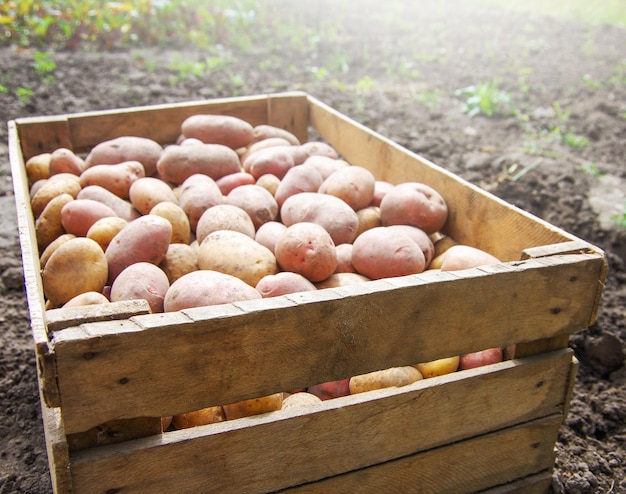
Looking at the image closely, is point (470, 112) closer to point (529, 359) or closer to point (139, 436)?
point (529, 359)

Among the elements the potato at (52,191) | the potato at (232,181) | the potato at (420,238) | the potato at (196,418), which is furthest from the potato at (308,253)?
the potato at (52,191)

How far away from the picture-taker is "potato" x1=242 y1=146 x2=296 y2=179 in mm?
2711

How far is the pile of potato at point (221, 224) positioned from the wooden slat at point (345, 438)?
5.1 inches

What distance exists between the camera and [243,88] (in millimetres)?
5871

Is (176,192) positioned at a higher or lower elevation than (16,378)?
higher

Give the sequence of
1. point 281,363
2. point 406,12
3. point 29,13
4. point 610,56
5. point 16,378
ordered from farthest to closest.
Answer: point 406,12 < point 610,56 < point 29,13 < point 16,378 < point 281,363

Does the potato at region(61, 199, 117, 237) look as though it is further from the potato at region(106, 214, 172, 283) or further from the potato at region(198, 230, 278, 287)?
the potato at region(198, 230, 278, 287)

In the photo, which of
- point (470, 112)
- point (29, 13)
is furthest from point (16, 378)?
point (29, 13)

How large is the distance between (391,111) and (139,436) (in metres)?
4.68

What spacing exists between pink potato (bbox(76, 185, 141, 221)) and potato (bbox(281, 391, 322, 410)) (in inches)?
43.5

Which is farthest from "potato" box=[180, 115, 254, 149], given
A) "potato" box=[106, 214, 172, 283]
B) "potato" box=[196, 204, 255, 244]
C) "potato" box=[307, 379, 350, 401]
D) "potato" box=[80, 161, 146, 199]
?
"potato" box=[307, 379, 350, 401]

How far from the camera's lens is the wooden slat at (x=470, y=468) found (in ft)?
5.39

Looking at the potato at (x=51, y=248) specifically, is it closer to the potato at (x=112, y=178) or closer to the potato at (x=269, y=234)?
the potato at (x=112, y=178)

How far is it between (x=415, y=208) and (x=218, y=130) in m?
1.17
